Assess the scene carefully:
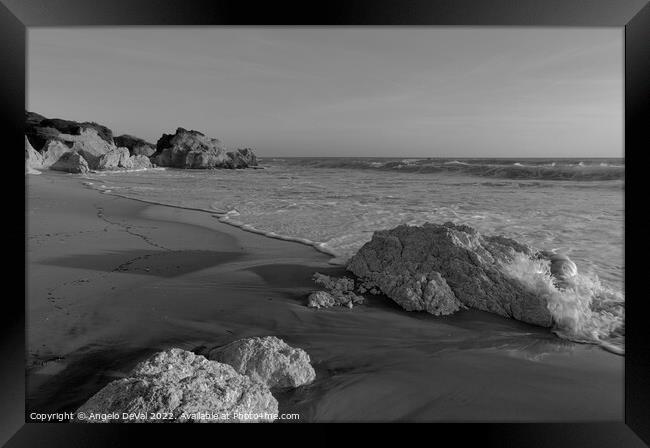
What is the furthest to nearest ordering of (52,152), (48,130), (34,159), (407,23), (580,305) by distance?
(48,130) → (52,152) → (34,159) → (580,305) → (407,23)

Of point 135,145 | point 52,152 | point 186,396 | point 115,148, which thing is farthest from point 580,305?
point 135,145

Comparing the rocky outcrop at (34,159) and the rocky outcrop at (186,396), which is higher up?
the rocky outcrop at (34,159)

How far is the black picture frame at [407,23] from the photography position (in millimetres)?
1850

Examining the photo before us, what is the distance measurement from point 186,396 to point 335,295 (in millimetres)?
1563

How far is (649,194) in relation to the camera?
74.5 inches

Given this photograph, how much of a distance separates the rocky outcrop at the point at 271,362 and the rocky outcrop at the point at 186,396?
98 mm

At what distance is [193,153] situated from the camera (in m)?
30.6

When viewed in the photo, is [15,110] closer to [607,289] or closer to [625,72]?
[625,72]

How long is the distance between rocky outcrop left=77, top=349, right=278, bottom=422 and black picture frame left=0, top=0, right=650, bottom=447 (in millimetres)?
91

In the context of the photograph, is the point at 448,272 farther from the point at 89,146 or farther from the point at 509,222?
the point at 89,146

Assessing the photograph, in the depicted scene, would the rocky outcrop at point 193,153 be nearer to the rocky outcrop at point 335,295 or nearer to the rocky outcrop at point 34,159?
the rocky outcrop at point 34,159

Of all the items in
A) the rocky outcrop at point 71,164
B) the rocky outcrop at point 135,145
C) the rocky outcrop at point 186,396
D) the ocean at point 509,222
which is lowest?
the rocky outcrop at point 186,396

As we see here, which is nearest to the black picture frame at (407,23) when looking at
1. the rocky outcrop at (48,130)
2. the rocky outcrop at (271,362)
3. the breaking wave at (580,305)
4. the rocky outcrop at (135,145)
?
the rocky outcrop at (271,362)

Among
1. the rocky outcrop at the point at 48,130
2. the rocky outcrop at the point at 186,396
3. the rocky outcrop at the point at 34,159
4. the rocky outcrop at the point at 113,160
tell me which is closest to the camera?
the rocky outcrop at the point at 186,396
